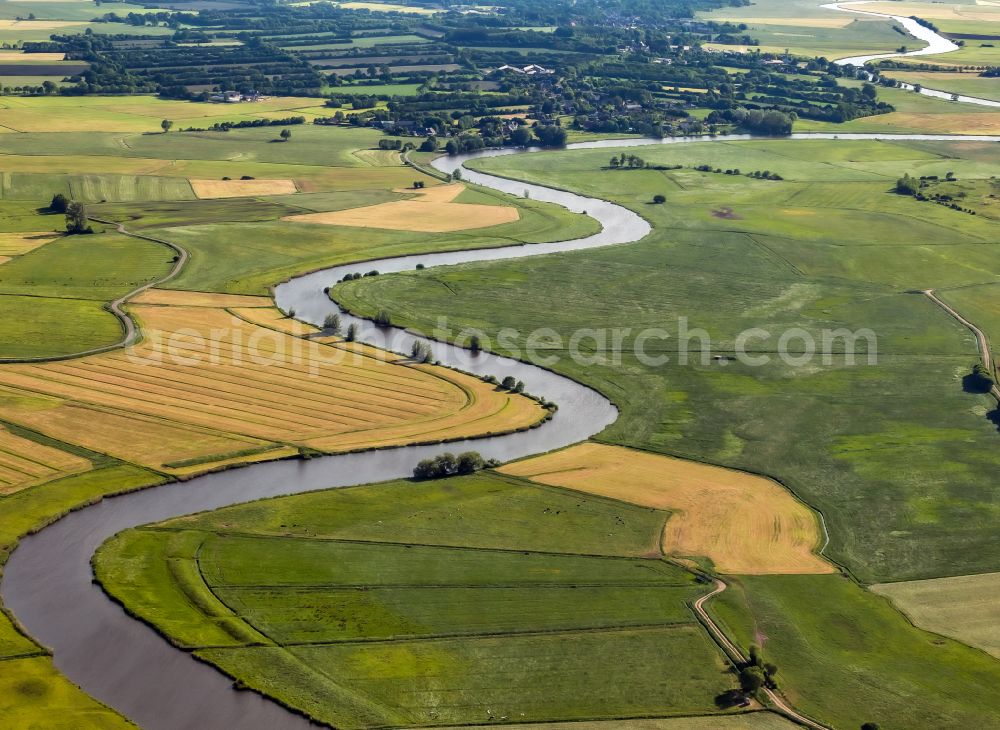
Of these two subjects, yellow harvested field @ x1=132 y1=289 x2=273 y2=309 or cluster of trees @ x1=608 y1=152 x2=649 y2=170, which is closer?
yellow harvested field @ x1=132 y1=289 x2=273 y2=309

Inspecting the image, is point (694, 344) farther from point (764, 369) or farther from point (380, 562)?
point (380, 562)

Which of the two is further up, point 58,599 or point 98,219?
point 98,219

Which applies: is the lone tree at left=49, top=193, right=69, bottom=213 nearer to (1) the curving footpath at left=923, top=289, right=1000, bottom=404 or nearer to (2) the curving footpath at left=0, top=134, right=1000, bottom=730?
(2) the curving footpath at left=0, top=134, right=1000, bottom=730

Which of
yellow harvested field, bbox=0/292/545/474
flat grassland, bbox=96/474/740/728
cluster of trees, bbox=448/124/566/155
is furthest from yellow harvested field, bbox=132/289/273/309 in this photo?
cluster of trees, bbox=448/124/566/155

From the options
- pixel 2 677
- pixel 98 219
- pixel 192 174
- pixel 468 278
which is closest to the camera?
pixel 2 677

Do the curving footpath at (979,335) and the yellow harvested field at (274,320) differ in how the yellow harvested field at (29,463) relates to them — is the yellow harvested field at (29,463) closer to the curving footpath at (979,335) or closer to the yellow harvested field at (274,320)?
the yellow harvested field at (274,320)

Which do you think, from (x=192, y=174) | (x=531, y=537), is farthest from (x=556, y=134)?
(x=531, y=537)
